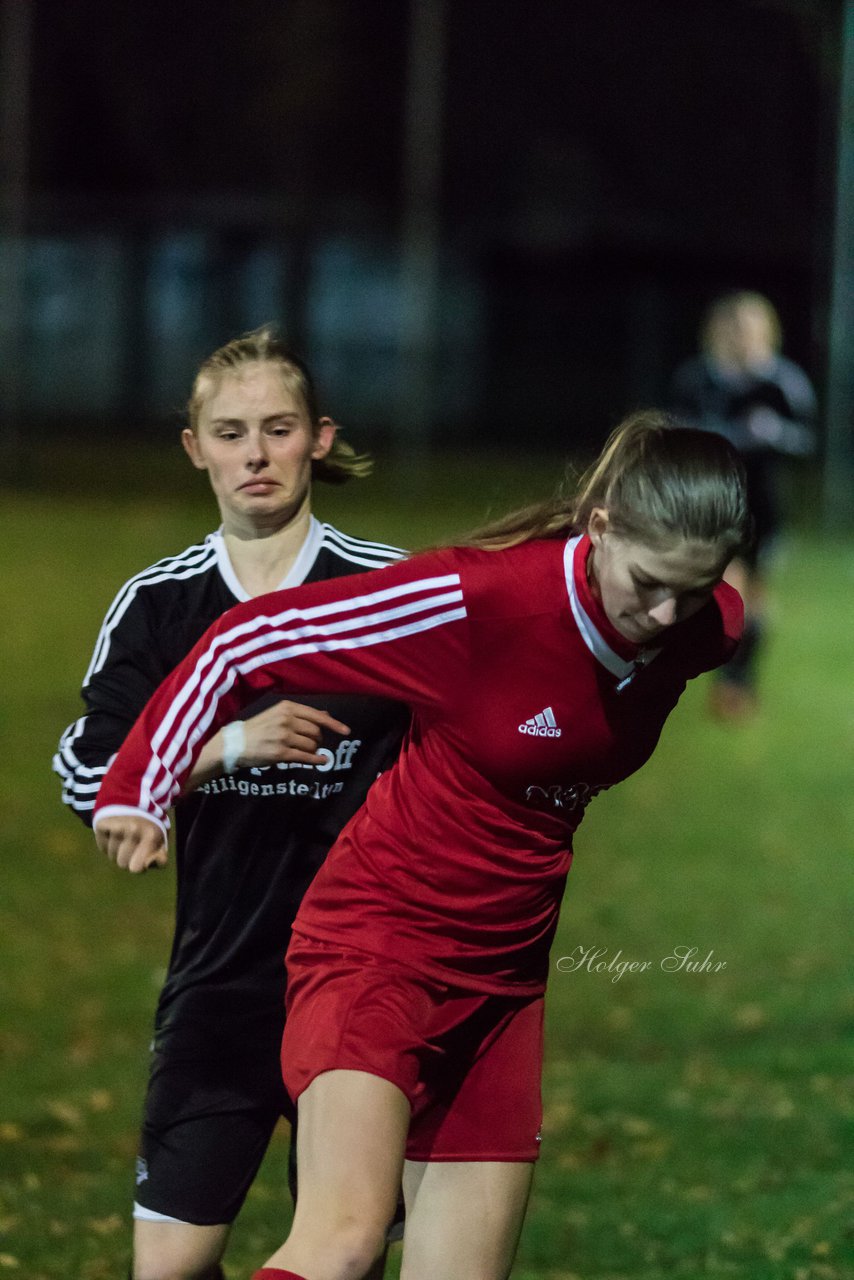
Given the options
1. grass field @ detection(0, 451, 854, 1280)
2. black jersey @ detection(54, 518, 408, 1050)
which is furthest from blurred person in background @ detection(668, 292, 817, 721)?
black jersey @ detection(54, 518, 408, 1050)

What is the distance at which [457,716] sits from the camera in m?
3.26

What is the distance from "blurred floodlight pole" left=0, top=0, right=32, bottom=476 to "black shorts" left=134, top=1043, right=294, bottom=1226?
23.5m

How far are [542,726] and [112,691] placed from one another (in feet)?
2.71

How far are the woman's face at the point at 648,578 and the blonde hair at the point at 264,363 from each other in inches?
29.2

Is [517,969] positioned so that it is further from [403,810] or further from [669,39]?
[669,39]

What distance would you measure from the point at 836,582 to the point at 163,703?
18.6 metres

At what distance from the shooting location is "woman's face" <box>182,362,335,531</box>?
142 inches

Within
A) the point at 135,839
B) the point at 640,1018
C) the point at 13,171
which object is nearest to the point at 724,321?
the point at 640,1018

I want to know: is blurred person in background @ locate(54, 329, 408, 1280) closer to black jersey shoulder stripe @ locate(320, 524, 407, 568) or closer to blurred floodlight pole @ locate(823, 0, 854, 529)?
black jersey shoulder stripe @ locate(320, 524, 407, 568)

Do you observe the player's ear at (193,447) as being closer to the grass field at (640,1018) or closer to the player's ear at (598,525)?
the grass field at (640,1018)

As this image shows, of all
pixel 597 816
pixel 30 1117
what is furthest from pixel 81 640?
pixel 30 1117

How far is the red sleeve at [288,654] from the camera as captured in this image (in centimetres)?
314

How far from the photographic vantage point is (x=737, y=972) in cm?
862

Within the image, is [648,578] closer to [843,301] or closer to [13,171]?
[843,301]
